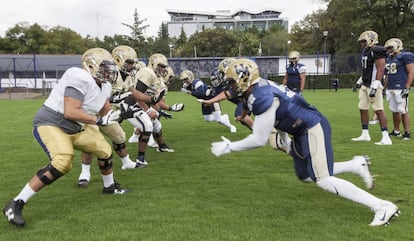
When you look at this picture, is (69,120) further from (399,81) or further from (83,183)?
(399,81)

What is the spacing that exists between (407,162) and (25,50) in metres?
74.8

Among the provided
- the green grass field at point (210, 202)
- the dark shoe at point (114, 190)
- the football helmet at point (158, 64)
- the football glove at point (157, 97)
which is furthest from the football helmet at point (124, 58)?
the dark shoe at point (114, 190)

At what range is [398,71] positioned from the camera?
9.56m

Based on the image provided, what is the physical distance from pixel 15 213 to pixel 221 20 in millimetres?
155268

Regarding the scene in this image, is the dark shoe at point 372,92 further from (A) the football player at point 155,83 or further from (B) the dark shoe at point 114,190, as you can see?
(B) the dark shoe at point 114,190

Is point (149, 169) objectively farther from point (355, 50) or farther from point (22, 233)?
point (355, 50)

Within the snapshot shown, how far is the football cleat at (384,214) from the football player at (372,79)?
4.87 m

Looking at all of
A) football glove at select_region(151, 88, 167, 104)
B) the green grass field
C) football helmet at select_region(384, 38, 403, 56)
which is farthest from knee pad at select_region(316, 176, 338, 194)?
football helmet at select_region(384, 38, 403, 56)

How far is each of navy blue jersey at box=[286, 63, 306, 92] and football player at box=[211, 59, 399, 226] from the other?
6.52m

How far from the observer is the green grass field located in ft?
14.0

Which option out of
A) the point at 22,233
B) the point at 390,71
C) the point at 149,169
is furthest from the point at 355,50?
the point at 22,233

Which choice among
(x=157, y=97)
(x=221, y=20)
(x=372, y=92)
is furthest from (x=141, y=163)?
(x=221, y=20)

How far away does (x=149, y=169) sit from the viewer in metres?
7.24

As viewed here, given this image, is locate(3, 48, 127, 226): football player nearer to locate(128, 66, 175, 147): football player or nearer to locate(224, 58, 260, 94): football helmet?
locate(224, 58, 260, 94): football helmet
